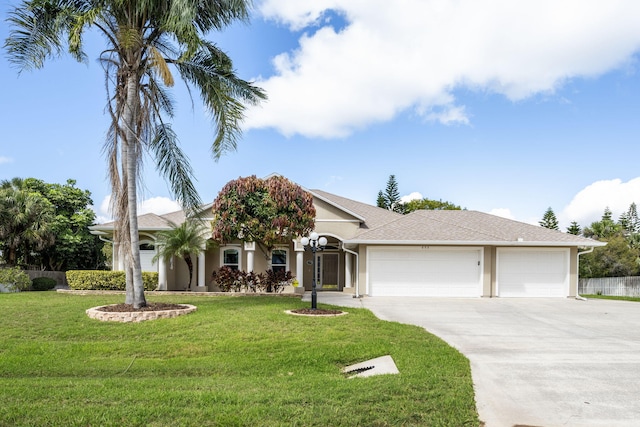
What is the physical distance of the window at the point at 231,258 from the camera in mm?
20969

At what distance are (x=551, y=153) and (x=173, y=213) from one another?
17.7m

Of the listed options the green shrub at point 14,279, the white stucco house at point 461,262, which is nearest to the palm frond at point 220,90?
the white stucco house at point 461,262

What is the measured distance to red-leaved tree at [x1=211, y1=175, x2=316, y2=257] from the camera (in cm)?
1598

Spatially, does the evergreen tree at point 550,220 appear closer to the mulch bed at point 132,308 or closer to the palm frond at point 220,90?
the palm frond at point 220,90

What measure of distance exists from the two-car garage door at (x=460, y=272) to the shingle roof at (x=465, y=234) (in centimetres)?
49

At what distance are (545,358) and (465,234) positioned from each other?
37.5 ft

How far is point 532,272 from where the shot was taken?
18328 millimetres

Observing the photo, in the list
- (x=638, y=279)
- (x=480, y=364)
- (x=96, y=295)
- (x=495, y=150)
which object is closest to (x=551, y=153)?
(x=495, y=150)

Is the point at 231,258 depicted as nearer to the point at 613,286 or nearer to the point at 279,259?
the point at 279,259

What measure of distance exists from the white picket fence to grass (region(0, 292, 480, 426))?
21.0 m

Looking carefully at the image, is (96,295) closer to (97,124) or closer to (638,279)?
(97,124)

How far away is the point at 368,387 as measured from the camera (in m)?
5.55

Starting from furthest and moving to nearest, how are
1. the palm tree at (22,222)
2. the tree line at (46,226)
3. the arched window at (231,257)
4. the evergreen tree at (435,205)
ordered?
the evergreen tree at (435,205) → the tree line at (46,226) → the palm tree at (22,222) → the arched window at (231,257)

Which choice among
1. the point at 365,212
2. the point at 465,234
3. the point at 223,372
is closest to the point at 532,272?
the point at 465,234
